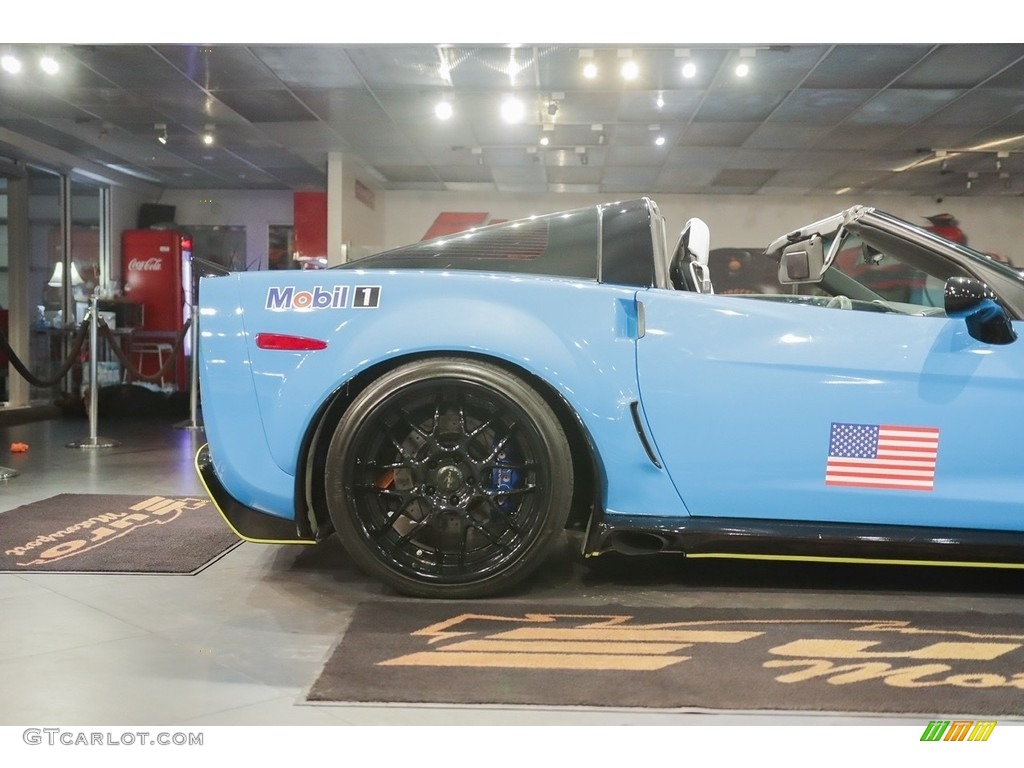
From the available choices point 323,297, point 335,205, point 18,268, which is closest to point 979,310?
point 323,297

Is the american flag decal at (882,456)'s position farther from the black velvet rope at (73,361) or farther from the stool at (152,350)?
the stool at (152,350)

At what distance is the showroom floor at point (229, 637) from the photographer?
1780 mm

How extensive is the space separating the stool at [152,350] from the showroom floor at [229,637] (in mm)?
10742

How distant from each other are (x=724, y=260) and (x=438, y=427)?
4202mm

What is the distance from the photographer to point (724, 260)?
6250 mm

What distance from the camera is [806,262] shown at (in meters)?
3.14

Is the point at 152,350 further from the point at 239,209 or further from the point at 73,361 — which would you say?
the point at 73,361

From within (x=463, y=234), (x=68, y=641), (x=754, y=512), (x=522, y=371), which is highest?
(x=463, y=234)

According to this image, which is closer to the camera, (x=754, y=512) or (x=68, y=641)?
(x=68, y=641)

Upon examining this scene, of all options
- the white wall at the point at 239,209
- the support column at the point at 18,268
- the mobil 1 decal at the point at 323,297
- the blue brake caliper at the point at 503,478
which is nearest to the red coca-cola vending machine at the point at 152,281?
the white wall at the point at 239,209

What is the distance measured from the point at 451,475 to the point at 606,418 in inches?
18.0
